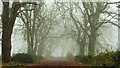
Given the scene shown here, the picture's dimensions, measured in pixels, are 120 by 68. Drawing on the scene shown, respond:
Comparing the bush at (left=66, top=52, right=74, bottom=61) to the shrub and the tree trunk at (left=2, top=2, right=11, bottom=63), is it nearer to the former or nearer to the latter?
the shrub

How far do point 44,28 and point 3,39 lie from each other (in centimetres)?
460

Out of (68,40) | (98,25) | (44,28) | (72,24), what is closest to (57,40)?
(68,40)

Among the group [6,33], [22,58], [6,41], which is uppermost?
[6,33]

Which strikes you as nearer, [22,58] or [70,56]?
[22,58]

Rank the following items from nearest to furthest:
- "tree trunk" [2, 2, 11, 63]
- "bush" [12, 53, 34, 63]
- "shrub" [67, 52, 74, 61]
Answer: "tree trunk" [2, 2, 11, 63] < "bush" [12, 53, 34, 63] < "shrub" [67, 52, 74, 61]

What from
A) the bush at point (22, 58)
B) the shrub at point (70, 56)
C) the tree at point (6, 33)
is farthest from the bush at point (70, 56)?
the tree at point (6, 33)

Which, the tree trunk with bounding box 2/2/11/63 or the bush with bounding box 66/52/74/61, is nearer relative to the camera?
the tree trunk with bounding box 2/2/11/63

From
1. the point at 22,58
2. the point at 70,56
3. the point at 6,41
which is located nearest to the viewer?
the point at 6,41

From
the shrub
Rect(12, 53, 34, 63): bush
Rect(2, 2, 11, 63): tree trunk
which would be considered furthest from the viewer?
the shrub

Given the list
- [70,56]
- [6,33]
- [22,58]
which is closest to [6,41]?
[6,33]

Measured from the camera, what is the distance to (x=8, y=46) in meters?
9.23

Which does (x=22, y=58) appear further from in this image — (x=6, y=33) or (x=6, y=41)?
(x=6, y=33)

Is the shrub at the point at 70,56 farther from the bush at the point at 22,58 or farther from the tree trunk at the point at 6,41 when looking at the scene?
the tree trunk at the point at 6,41

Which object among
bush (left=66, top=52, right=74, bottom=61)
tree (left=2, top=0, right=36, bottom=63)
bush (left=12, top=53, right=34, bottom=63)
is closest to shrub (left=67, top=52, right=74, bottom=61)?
bush (left=66, top=52, right=74, bottom=61)
